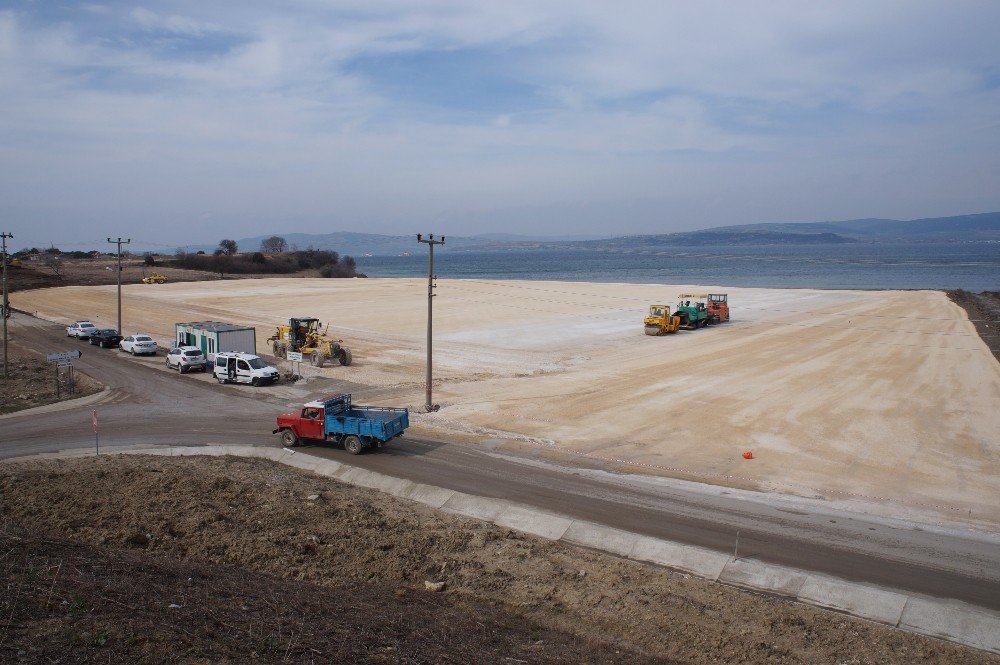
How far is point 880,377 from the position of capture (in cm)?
3672

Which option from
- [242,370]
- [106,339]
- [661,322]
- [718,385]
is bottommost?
[718,385]

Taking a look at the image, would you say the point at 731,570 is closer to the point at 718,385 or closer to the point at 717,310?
the point at 718,385

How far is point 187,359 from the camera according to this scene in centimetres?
3738

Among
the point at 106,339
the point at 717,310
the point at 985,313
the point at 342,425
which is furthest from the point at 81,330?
the point at 985,313

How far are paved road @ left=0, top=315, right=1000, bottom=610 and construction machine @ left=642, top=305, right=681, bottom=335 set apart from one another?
32280mm

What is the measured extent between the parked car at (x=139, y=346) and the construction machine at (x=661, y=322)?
117 feet

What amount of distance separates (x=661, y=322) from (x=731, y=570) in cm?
4056

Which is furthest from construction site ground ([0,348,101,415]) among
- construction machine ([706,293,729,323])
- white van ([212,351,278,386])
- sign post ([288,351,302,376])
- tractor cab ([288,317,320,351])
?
construction machine ([706,293,729,323])

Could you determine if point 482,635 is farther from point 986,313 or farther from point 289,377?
point 986,313

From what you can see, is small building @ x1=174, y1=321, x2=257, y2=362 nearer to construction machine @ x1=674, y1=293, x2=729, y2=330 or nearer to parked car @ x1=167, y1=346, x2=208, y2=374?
parked car @ x1=167, y1=346, x2=208, y2=374

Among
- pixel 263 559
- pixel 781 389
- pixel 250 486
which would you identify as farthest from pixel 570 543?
pixel 781 389

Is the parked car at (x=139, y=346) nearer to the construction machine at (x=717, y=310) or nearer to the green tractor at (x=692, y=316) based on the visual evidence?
the green tractor at (x=692, y=316)

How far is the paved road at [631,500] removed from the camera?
14625 mm

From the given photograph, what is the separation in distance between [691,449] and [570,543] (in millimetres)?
9264
